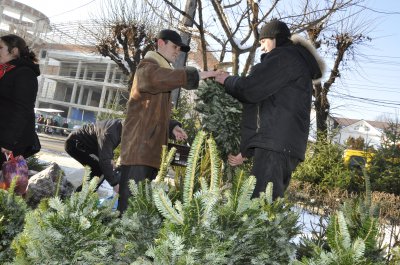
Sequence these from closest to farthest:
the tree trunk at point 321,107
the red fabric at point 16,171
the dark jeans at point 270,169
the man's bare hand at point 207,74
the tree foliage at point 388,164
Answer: the dark jeans at point 270,169, the man's bare hand at point 207,74, the red fabric at point 16,171, the tree foliage at point 388,164, the tree trunk at point 321,107

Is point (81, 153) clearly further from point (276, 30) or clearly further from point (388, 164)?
point (388, 164)

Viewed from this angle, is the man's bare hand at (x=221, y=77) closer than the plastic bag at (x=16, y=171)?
Yes


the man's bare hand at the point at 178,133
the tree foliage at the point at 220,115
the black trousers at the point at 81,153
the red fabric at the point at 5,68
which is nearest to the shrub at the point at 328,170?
the black trousers at the point at 81,153

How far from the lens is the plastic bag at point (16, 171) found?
10.6 ft

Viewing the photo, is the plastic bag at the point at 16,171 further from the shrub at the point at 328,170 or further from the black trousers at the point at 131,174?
the shrub at the point at 328,170

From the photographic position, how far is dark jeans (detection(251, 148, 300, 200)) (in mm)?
2268

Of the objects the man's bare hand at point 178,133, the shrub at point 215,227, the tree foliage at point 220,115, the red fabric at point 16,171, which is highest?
the tree foliage at point 220,115

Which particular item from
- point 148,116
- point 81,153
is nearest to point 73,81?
point 81,153

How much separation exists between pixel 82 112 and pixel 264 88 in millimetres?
49948

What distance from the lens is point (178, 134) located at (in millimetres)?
→ 3031

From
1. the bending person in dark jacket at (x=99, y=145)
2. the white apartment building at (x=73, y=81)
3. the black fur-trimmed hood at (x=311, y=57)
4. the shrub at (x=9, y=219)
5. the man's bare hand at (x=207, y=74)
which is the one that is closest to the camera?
the shrub at (x=9, y=219)

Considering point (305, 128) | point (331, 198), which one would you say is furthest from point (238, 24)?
point (305, 128)

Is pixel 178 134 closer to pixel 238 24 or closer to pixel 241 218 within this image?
pixel 241 218

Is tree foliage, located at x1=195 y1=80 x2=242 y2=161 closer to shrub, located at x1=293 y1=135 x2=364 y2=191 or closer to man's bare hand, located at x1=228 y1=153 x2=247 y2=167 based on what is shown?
man's bare hand, located at x1=228 y1=153 x2=247 y2=167
